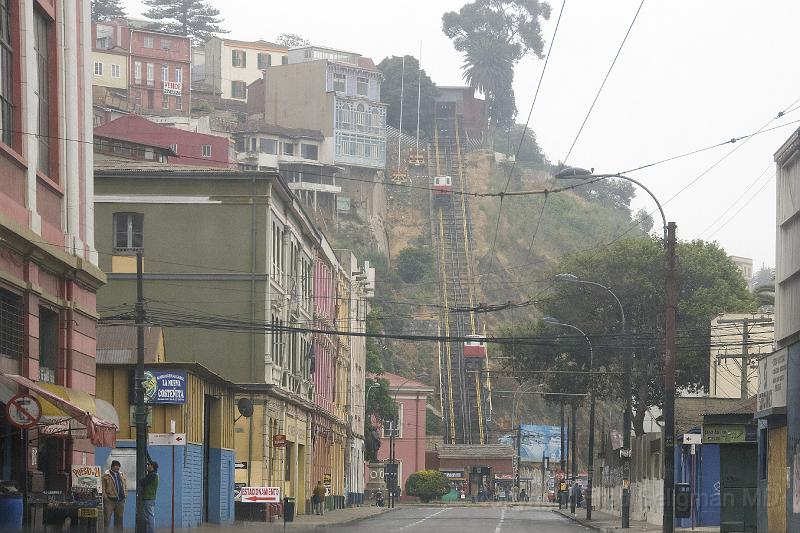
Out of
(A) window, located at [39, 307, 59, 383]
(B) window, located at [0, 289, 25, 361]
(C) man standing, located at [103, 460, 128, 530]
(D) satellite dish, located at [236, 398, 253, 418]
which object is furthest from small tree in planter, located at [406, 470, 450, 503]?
(B) window, located at [0, 289, 25, 361]

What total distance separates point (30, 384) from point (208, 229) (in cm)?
2942

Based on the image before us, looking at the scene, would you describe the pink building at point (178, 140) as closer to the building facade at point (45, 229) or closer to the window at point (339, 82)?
the window at point (339, 82)

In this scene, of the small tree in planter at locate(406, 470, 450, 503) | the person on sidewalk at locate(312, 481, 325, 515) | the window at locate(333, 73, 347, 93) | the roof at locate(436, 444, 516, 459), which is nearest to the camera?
the person on sidewalk at locate(312, 481, 325, 515)

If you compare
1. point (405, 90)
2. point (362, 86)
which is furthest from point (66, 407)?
point (405, 90)

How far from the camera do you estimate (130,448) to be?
125 feet

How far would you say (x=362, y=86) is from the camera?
13838 centimetres

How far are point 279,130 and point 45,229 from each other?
104985 millimetres

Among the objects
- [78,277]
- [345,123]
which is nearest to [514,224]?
[345,123]

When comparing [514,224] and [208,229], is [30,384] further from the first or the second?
[514,224]

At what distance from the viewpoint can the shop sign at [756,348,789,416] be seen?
3112 cm

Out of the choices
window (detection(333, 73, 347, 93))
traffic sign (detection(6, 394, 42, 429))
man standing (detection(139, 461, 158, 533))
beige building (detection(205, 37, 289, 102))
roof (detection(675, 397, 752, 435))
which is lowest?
man standing (detection(139, 461, 158, 533))

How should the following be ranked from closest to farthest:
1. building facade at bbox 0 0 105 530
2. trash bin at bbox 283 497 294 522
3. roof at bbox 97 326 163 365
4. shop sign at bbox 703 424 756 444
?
1. building facade at bbox 0 0 105 530
2. shop sign at bbox 703 424 756 444
3. roof at bbox 97 326 163 365
4. trash bin at bbox 283 497 294 522

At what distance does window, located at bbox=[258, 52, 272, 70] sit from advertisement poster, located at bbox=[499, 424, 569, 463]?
2009 inches

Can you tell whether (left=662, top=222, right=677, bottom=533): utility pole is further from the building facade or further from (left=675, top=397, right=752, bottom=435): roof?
(left=675, top=397, right=752, bottom=435): roof
